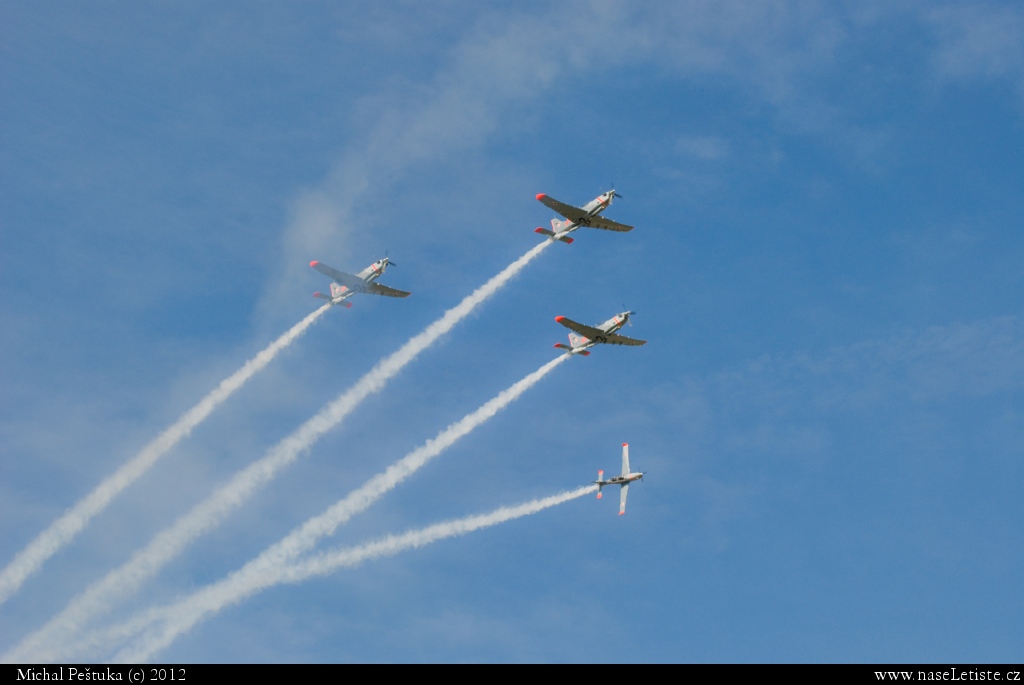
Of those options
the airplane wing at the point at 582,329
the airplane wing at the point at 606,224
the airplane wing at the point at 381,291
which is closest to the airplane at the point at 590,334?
the airplane wing at the point at 582,329

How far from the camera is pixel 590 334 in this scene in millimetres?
120938

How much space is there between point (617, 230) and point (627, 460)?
2654 cm

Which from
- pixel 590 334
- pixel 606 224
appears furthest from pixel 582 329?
pixel 606 224

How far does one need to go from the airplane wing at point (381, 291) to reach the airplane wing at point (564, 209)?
72.2 feet

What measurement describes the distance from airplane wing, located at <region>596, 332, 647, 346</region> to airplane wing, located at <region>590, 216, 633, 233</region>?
39.6ft

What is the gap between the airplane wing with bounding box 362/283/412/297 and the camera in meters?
128

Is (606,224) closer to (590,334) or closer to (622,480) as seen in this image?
(590,334)

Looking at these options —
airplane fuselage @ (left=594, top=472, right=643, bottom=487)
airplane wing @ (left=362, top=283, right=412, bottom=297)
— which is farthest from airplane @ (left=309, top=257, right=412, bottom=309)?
airplane fuselage @ (left=594, top=472, right=643, bottom=487)

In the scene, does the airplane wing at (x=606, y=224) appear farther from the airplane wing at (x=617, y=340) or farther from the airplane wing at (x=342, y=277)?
the airplane wing at (x=342, y=277)

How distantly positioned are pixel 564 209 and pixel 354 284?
85.1ft
